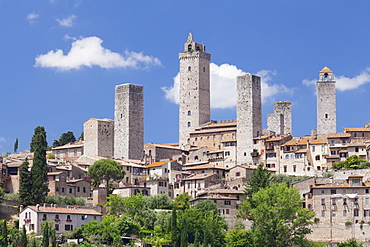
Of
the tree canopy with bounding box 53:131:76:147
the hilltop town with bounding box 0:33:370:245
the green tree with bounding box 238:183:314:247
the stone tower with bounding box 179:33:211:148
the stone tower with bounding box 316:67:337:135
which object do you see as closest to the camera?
the green tree with bounding box 238:183:314:247

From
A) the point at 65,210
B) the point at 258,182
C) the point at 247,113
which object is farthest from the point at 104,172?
the point at 247,113

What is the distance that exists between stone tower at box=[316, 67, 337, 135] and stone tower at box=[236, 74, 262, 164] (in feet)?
26.4

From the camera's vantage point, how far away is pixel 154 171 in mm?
103500

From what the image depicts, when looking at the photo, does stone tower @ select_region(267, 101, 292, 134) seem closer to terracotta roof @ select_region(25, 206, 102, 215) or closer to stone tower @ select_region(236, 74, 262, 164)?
stone tower @ select_region(236, 74, 262, 164)

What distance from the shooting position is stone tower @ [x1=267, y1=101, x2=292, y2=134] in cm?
11738

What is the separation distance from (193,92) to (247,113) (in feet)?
37.4

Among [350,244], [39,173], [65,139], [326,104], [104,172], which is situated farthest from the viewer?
[65,139]

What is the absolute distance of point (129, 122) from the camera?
11644 centimetres

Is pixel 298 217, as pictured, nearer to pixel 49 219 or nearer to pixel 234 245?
pixel 234 245

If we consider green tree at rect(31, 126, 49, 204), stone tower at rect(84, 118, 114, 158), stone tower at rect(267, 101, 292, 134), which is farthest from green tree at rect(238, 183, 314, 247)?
stone tower at rect(84, 118, 114, 158)

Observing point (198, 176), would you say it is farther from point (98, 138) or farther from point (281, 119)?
point (281, 119)

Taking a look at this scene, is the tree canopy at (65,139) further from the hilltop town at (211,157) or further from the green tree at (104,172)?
the green tree at (104,172)

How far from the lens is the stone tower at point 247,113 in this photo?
10828cm

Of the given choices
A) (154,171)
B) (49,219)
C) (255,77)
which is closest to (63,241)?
(49,219)
